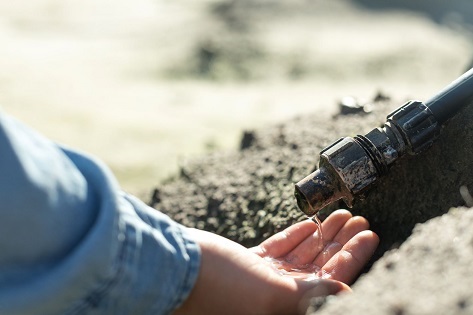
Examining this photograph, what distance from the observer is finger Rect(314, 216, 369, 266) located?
2070mm

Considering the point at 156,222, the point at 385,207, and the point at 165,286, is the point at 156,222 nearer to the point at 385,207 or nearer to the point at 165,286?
the point at 165,286

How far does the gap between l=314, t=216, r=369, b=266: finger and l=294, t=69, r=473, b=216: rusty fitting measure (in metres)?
0.13

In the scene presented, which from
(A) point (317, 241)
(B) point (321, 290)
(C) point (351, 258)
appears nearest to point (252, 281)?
(B) point (321, 290)

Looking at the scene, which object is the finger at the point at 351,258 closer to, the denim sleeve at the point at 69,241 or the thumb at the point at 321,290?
the thumb at the point at 321,290

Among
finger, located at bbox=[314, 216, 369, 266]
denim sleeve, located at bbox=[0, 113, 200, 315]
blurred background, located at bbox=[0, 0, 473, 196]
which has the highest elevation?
denim sleeve, located at bbox=[0, 113, 200, 315]

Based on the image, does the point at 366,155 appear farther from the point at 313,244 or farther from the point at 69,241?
the point at 69,241

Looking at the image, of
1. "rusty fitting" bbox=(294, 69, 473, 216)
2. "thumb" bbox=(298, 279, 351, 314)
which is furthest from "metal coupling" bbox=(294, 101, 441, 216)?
"thumb" bbox=(298, 279, 351, 314)

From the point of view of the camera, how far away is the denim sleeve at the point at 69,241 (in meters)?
1.44

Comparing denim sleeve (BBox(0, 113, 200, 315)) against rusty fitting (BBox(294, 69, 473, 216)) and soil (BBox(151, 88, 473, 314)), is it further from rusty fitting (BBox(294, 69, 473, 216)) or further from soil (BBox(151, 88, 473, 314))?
rusty fitting (BBox(294, 69, 473, 216))

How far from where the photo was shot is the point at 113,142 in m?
3.63

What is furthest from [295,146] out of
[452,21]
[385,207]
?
[452,21]

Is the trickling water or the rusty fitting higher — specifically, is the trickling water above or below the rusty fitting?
below

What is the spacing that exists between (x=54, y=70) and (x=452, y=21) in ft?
9.26

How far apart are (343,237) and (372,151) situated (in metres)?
0.30
